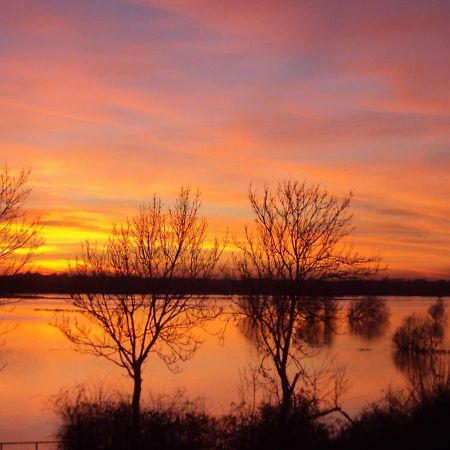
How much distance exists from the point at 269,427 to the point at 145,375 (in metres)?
27.0

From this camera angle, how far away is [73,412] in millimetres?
30656

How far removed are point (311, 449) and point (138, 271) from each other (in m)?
10.2

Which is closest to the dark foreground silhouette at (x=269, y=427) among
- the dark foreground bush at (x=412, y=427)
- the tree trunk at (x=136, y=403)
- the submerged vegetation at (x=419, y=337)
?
the dark foreground bush at (x=412, y=427)

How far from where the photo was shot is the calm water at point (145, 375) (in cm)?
3812

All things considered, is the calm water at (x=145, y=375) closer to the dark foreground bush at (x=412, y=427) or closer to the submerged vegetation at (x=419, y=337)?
the submerged vegetation at (x=419, y=337)

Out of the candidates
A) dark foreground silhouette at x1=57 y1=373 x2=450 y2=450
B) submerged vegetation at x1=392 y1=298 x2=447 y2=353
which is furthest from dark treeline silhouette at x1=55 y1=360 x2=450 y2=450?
submerged vegetation at x1=392 y1=298 x2=447 y2=353

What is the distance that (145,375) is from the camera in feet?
158

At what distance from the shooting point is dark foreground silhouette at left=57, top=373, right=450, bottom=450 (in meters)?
19.3

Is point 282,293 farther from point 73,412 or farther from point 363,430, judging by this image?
point 73,412

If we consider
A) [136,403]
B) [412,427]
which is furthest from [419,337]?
→ [412,427]

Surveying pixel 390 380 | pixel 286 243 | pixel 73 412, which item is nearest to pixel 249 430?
pixel 286 243

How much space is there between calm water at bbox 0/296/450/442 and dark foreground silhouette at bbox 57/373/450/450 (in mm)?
4875

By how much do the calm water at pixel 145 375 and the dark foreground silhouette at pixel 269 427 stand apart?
16.0 ft

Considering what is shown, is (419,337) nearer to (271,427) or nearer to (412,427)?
(271,427)
